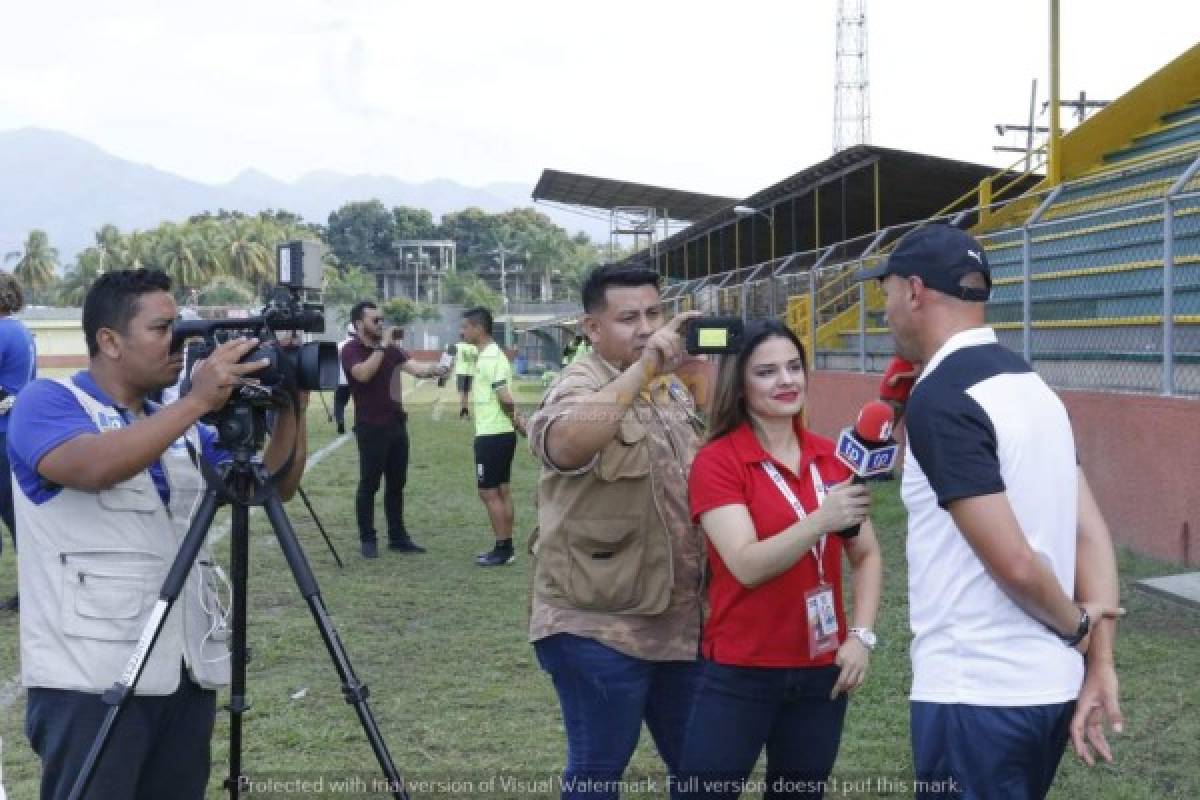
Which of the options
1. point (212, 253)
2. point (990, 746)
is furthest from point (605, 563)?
point (212, 253)

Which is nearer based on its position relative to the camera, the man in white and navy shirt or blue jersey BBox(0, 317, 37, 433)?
the man in white and navy shirt

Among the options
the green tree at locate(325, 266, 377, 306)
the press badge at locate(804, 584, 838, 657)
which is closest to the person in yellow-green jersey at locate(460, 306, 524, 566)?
the press badge at locate(804, 584, 838, 657)

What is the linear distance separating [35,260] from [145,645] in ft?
371

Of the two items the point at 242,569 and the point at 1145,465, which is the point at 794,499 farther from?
the point at 1145,465

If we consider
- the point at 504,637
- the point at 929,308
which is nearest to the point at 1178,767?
the point at 929,308

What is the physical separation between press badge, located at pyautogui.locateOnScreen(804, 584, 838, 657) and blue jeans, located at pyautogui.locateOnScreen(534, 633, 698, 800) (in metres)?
0.44

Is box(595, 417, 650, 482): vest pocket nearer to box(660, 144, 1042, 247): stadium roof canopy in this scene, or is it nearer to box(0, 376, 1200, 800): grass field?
box(0, 376, 1200, 800): grass field

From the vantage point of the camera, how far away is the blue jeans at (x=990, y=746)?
232 centimetres

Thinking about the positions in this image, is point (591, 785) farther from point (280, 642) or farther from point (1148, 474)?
point (1148, 474)

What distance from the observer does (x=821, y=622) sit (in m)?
2.91

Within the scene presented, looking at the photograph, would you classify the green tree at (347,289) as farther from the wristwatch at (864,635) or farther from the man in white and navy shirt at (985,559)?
the man in white and navy shirt at (985,559)

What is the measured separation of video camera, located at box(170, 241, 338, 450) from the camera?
2.91m

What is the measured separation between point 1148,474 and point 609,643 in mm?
6137

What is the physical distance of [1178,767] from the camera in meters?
4.28
